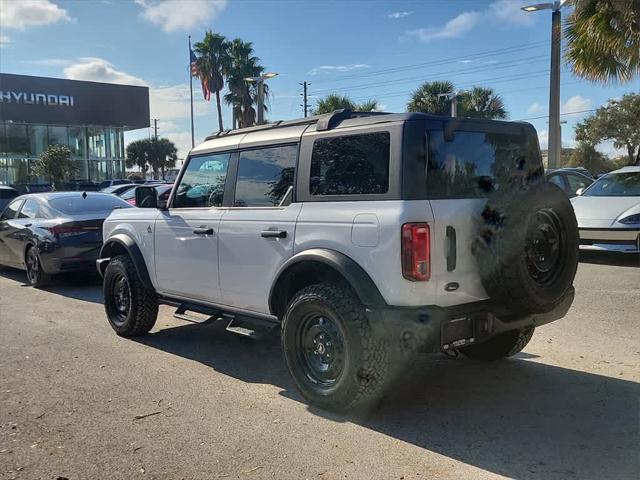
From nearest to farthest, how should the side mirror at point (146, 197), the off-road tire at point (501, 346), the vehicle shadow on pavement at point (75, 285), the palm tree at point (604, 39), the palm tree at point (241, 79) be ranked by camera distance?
the off-road tire at point (501, 346) < the side mirror at point (146, 197) < the vehicle shadow on pavement at point (75, 285) < the palm tree at point (604, 39) < the palm tree at point (241, 79)

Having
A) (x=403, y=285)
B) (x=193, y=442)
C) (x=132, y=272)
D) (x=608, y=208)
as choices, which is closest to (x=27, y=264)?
(x=132, y=272)

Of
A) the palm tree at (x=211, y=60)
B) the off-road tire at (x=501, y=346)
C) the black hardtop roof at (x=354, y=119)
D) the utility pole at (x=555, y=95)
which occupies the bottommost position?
the off-road tire at (x=501, y=346)

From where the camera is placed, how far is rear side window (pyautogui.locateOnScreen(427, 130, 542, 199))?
3850 millimetres

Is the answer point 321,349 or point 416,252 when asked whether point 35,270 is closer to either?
point 321,349

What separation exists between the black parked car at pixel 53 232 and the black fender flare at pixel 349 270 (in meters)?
6.04

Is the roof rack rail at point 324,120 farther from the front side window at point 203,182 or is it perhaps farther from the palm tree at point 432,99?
the palm tree at point 432,99

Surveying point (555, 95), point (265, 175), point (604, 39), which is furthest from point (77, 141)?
point (265, 175)

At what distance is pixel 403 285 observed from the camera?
3609 millimetres

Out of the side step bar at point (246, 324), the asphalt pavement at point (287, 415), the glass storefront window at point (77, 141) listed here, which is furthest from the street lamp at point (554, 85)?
the glass storefront window at point (77, 141)

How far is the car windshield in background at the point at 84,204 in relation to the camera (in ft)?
31.6

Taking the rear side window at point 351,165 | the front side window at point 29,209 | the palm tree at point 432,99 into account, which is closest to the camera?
the rear side window at point 351,165

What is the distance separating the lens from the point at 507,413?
13.3ft

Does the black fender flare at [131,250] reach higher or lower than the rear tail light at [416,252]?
lower

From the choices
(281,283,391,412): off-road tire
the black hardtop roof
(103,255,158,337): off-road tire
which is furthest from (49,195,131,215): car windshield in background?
(281,283,391,412): off-road tire
